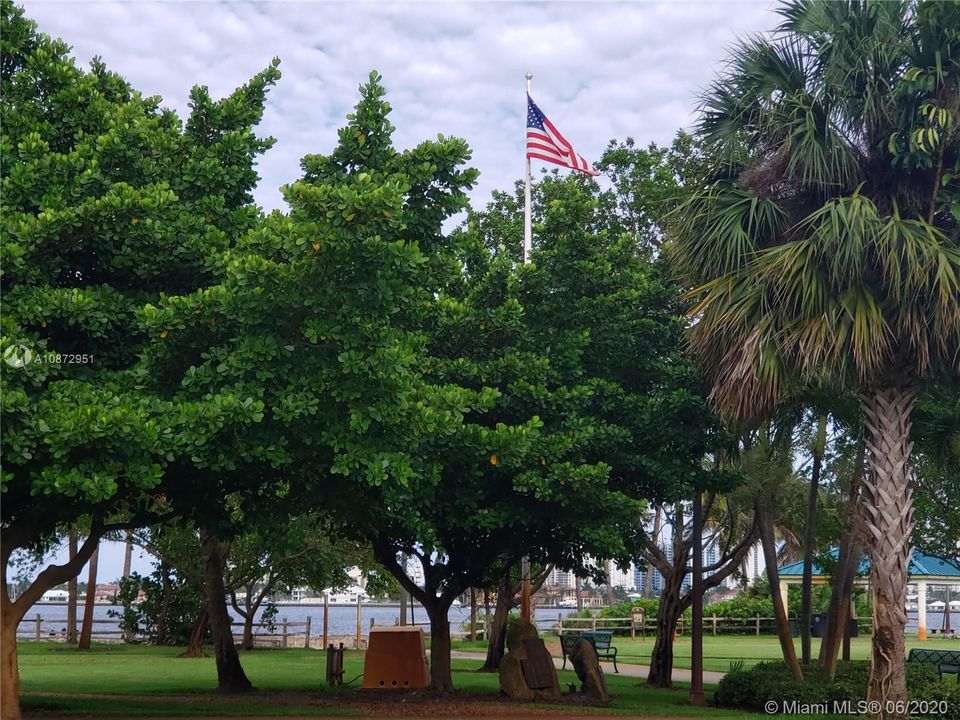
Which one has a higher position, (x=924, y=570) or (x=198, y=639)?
(x=924, y=570)

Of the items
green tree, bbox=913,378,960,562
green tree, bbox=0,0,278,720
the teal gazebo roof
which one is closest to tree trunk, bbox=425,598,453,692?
green tree, bbox=0,0,278,720

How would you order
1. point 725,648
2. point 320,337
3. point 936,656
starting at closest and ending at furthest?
1. point 320,337
2. point 936,656
3. point 725,648

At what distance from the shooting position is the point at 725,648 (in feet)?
127

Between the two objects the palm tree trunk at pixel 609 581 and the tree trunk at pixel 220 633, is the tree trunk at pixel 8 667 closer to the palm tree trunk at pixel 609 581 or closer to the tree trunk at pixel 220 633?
the tree trunk at pixel 220 633

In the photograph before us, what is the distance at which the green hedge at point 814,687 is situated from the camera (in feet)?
50.0

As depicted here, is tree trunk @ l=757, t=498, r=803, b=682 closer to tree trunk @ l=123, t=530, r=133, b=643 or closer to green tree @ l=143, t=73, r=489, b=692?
green tree @ l=143, t=73, r=489, b=692

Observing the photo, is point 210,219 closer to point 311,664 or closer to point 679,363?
point 679,363

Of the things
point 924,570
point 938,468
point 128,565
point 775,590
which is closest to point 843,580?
point 775,590

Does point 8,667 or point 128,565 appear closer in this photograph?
point 8,667

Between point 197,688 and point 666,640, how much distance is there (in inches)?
369

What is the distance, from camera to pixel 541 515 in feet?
59.5

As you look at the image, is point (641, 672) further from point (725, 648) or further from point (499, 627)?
point (725, 648)

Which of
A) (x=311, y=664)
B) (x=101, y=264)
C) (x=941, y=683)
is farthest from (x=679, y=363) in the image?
(x=311, y=664)

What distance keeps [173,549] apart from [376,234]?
23.3 meters
